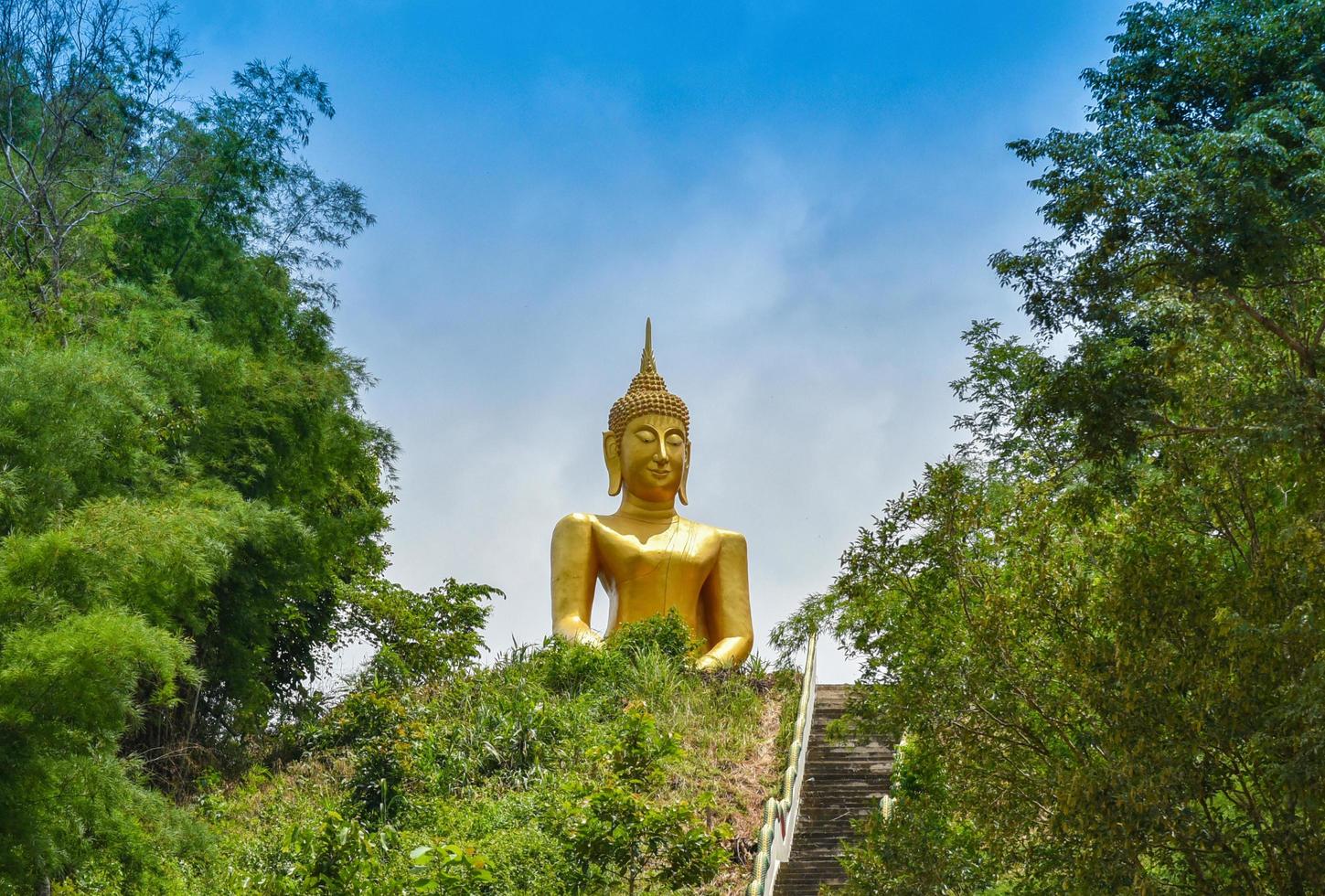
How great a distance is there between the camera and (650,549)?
19.9 meters

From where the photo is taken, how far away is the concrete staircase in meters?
13.0

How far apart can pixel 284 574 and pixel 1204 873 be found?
10.4 m

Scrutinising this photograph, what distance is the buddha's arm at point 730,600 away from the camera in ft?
64.6

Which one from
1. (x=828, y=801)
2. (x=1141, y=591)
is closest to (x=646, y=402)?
(x=828, y=801)

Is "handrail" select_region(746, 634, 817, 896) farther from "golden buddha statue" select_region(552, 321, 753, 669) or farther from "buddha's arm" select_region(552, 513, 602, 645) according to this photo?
"buddha's arm" select_region(552, 513, 602, 645)

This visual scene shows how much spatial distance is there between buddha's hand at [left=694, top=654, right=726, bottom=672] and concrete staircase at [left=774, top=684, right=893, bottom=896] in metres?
1.52

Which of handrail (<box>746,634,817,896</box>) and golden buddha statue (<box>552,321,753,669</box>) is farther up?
golden buddha statue (<box>552,321,753,669</box>)

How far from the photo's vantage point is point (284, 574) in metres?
16.5

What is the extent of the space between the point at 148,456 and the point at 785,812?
5.74 metres

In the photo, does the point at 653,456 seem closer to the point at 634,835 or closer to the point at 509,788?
the point at 509,788

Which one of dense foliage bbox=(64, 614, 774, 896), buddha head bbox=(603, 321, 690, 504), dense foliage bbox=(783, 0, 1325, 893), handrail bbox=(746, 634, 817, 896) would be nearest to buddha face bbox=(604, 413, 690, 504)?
buddha head bbox=(603, 321, 690, 504)

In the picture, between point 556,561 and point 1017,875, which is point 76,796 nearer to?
point 1017,875

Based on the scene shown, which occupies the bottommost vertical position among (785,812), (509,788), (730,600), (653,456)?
(785,812)

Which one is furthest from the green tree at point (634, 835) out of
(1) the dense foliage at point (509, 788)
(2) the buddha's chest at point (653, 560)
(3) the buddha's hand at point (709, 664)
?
(2) the buddha's chest at point (653, 560)
